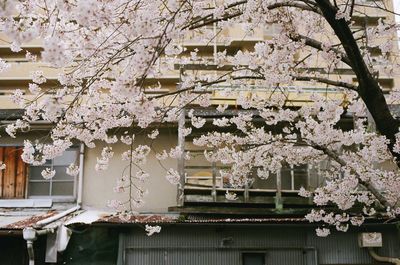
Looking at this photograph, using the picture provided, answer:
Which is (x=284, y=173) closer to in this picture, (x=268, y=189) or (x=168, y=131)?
(x=268, y=189)

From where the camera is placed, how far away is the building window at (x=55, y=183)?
590 inches

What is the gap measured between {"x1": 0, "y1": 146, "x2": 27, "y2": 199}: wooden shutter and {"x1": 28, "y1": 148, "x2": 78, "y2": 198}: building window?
8.3 inches

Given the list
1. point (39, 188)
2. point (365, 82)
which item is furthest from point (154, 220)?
point (365, 82)

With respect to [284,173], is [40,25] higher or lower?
higher

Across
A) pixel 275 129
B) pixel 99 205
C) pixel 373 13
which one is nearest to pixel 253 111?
pixel 275 129

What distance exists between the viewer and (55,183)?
1506 centimetres

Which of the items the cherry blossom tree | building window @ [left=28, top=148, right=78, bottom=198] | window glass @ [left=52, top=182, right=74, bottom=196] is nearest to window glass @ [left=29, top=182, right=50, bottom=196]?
building window @ [left=28, top=148, right=78, bottom=198]

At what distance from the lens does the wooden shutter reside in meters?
15.0

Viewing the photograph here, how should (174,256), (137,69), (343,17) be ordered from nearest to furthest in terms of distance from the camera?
(137,69)
(343,17)
(174,256)

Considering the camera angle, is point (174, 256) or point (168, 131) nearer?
point (174, 256)

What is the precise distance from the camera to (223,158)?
1100 centimetres

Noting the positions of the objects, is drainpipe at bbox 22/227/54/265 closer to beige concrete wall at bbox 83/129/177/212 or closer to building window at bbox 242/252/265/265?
beige concrete wall at bbox 83/129/177/212

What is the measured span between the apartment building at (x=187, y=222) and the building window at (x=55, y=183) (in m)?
0.03

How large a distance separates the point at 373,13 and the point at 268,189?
36.2 feet
